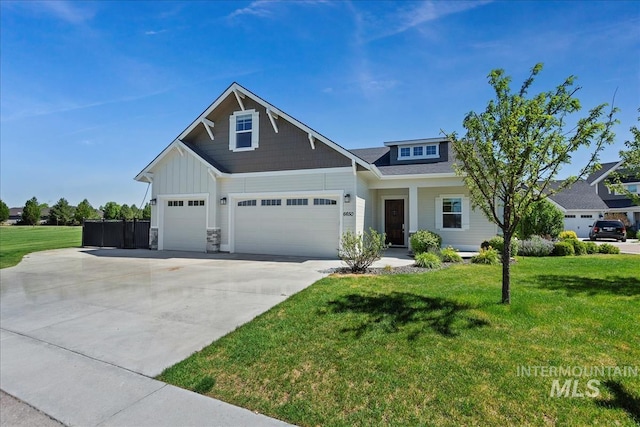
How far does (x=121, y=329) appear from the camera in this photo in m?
4.93

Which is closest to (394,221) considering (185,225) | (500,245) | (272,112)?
(500,245)

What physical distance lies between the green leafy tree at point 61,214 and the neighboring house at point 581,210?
231 ft

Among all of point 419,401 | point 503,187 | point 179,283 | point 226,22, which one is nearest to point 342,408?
point 419,401

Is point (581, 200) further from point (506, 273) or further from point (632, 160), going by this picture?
A: point (506, 273)

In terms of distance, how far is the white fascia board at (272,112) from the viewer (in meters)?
12.0

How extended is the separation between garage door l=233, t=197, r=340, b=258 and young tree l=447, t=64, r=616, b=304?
24.1ft

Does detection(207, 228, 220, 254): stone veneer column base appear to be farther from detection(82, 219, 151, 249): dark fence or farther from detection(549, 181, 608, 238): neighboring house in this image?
detection(549, 181, 608, 238): neighboring house

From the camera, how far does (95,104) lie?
42.7 ft

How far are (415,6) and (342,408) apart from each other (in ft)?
31.4

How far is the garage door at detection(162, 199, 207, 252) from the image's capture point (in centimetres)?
Result: 1462

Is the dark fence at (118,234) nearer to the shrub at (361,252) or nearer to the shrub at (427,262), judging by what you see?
the shrub at (361,252)

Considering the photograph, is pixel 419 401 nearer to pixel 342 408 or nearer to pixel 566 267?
pixel 342 408

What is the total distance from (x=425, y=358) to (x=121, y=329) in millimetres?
4691

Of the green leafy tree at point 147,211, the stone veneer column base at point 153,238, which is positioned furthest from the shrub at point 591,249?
the green leafy tree at point 147,211
